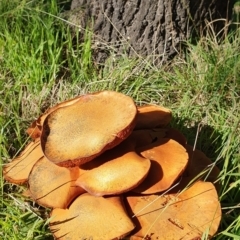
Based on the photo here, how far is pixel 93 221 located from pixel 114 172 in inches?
7.9

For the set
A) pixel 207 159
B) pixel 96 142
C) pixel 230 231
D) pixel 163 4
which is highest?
pixel 163 4

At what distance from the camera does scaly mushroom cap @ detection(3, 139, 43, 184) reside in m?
2.30

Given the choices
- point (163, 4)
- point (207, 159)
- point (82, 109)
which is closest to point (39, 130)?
point (82, 109)

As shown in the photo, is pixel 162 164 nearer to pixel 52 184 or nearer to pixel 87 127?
pixel 87 127

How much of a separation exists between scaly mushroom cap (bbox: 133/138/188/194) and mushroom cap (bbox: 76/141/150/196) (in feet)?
0.22

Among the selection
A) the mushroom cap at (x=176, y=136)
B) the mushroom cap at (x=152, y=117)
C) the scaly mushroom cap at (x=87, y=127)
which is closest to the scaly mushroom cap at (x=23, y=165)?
the scaly mushroom cap at (x=87, y=127)

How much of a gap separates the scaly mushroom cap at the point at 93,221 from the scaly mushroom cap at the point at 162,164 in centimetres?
13

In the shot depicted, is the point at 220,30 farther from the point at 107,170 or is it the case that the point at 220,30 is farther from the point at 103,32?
the point at 107,170

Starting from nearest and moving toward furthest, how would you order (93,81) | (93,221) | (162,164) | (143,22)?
1. (93,221)
2. (162,164)
3. (93,81)
4. (143,22)

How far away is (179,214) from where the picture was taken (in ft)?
6.82

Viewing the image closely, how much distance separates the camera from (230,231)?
2.22 meters

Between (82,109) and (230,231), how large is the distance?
790mm

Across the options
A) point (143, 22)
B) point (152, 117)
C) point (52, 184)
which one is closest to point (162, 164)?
point (152, 117)

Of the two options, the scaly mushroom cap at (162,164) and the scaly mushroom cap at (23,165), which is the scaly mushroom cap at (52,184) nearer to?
the scaly mushroom cap at (23,165)
